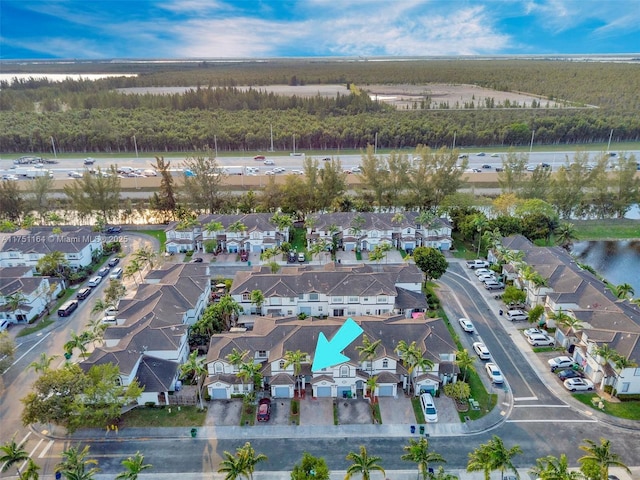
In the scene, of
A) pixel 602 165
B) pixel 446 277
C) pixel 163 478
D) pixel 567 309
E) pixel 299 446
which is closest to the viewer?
pixel 163 478

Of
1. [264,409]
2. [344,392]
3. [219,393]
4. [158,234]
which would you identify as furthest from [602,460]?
[158,234]

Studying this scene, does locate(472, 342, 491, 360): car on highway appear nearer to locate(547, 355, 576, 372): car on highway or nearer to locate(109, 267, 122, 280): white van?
locate(547, 355, 576, 372): car on highway

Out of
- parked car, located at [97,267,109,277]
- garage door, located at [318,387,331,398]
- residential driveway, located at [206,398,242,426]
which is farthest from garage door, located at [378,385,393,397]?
parked car, located at [97,267,109,277]

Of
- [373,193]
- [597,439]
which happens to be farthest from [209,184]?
[597,439]

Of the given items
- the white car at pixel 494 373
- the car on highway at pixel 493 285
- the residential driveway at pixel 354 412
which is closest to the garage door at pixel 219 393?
the residential driveway at pixel 354 412

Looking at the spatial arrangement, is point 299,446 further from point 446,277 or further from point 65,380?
point 446,277

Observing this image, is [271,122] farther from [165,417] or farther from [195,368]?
[165,417]

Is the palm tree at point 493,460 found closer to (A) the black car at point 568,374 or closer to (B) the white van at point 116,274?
(A) the black car at point 568,374
